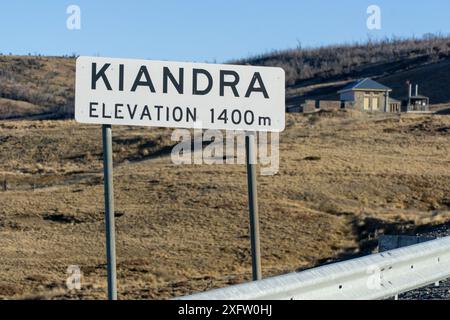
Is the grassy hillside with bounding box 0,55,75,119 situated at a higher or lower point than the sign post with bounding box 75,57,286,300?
higher

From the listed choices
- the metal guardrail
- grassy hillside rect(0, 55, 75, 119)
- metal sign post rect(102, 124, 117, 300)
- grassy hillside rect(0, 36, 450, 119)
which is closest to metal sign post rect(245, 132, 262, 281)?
the metal guardrail

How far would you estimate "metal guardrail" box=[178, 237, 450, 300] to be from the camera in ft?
15.6

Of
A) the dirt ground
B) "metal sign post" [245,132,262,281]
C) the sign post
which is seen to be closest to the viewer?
Answer: the sign post

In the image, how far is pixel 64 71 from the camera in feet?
483

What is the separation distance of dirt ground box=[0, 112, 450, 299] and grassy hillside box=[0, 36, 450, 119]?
43.7 m

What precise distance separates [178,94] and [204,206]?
Answer: 2884cm

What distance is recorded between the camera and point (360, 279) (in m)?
5.61

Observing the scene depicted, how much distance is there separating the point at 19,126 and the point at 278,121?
217ft

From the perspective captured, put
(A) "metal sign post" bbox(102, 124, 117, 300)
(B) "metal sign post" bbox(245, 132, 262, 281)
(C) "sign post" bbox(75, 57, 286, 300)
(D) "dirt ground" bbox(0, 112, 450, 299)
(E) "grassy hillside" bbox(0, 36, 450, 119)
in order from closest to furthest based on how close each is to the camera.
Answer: (A) "metal sign post" bbox(102, 124, 117, 300) < (C) "sign post" bbox(75, 57, 286, 300) < (B) "metal sign post" bbox(245, 132, 262, 281) < (D) "dirt ground" bbox(0, 112, 450, 299) < (E) "grassy hillside" bbox(0, 36, 450, 119)

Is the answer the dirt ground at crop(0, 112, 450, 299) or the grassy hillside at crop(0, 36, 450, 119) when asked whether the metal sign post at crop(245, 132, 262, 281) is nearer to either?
the dirt ground at crop(0, 112, 450, 299)

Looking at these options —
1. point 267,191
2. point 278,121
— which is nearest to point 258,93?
point 278,121

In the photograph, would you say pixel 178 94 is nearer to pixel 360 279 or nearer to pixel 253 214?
pixel 253 214

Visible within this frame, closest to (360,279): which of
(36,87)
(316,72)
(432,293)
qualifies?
(432,293)

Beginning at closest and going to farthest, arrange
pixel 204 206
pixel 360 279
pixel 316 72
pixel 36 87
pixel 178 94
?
pixel 360 279, pixel 178 94, pixel 204 206, pixel 316 72, pixel 36 87
